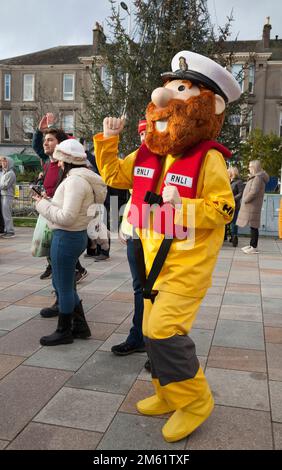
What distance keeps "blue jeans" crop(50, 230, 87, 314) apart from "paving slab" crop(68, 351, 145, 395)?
1.72ft

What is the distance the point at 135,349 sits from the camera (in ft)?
12.8

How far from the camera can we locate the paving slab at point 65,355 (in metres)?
3.61

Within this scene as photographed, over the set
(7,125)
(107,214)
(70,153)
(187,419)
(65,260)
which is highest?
(7,125)

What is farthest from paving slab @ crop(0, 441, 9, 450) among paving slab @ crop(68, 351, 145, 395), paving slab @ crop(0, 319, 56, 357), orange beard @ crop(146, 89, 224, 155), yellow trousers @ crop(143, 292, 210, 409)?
orange beard @ crop(146, 89, 224, 155)

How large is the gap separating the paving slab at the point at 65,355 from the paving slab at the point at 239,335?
1122 mm

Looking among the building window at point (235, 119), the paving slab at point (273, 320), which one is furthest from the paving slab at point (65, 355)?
the building window at point (235, 119)

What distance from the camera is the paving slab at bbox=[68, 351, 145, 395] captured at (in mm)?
3270

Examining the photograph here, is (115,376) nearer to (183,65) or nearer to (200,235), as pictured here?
(200,235)

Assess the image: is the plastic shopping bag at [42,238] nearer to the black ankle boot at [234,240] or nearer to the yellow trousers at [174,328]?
the yellow trousers at [174,328]

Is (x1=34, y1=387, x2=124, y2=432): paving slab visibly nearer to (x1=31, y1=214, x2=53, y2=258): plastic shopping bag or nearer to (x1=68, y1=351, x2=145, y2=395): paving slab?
(x1=68, y1=351, x2=145, y2=395): paving slab

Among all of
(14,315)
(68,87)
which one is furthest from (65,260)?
(68,87)

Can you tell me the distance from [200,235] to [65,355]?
175cm

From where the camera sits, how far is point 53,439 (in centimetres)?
260
